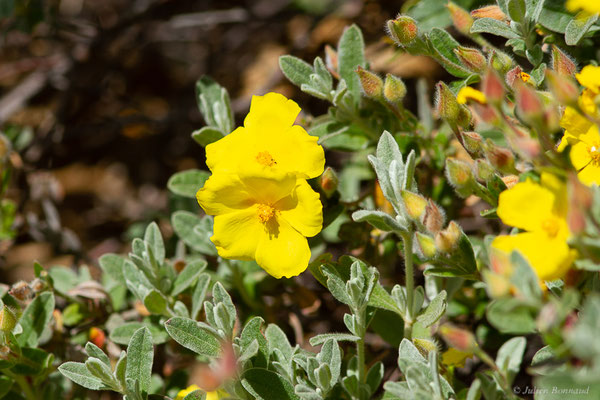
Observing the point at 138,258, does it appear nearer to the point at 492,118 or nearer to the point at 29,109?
the point at 492,118

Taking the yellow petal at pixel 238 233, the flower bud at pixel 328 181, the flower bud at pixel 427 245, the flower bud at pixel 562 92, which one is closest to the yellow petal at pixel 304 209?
the yellow petal at pixel 238 233

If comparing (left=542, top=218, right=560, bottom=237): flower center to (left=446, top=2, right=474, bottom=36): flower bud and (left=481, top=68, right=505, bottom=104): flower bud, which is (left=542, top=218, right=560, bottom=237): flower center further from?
(left=446, top=2, right=474, bottom=36): flower bud

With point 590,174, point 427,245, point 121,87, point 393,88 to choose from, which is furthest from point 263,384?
point 121,87

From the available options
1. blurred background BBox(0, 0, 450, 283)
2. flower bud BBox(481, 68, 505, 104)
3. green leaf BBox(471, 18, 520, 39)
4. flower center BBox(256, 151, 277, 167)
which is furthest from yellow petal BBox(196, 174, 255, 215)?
blurred background BBox(0, 0, 450, 283)

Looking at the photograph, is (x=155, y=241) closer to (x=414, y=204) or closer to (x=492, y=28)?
(x=414, y=204)

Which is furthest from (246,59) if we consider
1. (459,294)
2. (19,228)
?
(459,294)

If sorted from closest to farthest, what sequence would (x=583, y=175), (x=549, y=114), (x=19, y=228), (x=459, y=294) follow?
(x=549, y=114)
(x=583, y=175)
(x=459, y=294)
(x=19, y=228)
